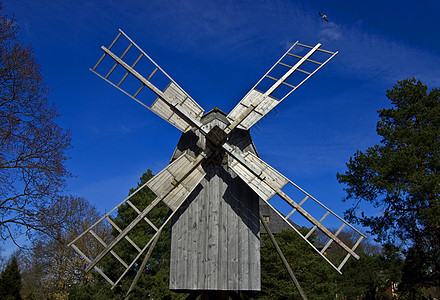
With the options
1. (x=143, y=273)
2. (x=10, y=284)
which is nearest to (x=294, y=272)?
(x=143, y=273)

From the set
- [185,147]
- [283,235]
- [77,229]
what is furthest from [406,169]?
[77,229]

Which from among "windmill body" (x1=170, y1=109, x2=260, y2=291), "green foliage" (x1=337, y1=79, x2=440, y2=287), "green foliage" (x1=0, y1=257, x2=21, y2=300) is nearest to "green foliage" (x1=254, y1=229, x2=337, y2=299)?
"green foliage" (x1=337, y1=79, x2=440, y2=287)

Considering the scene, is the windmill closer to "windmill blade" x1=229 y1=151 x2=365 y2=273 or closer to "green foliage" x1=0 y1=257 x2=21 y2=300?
"windmill blade" x1=229 y1=151 x2=365 y2=273

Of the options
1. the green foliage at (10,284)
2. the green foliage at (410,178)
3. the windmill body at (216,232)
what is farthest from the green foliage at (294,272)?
the windmill body at (216,232)

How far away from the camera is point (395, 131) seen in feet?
57.5

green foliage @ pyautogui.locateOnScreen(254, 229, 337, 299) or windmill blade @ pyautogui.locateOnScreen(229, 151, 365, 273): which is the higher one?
windmill blade @ pyautogui.locateOnScreen(229, 151, 365, 273)

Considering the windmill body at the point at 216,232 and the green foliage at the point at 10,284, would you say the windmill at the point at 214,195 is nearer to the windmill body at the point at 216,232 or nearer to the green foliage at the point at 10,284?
the windmill body at the point at 216,232

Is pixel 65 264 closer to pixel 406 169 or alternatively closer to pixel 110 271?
pixel 110 271

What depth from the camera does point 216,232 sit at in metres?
9.25

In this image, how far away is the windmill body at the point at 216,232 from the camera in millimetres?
9062

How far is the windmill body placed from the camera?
9062 millimetres

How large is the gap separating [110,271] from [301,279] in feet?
36.0

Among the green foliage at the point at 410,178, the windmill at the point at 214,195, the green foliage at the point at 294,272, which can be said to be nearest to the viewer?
the windmill at the point at 214,195

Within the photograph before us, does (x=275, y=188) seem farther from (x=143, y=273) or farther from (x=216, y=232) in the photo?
(x=143, y=273)
